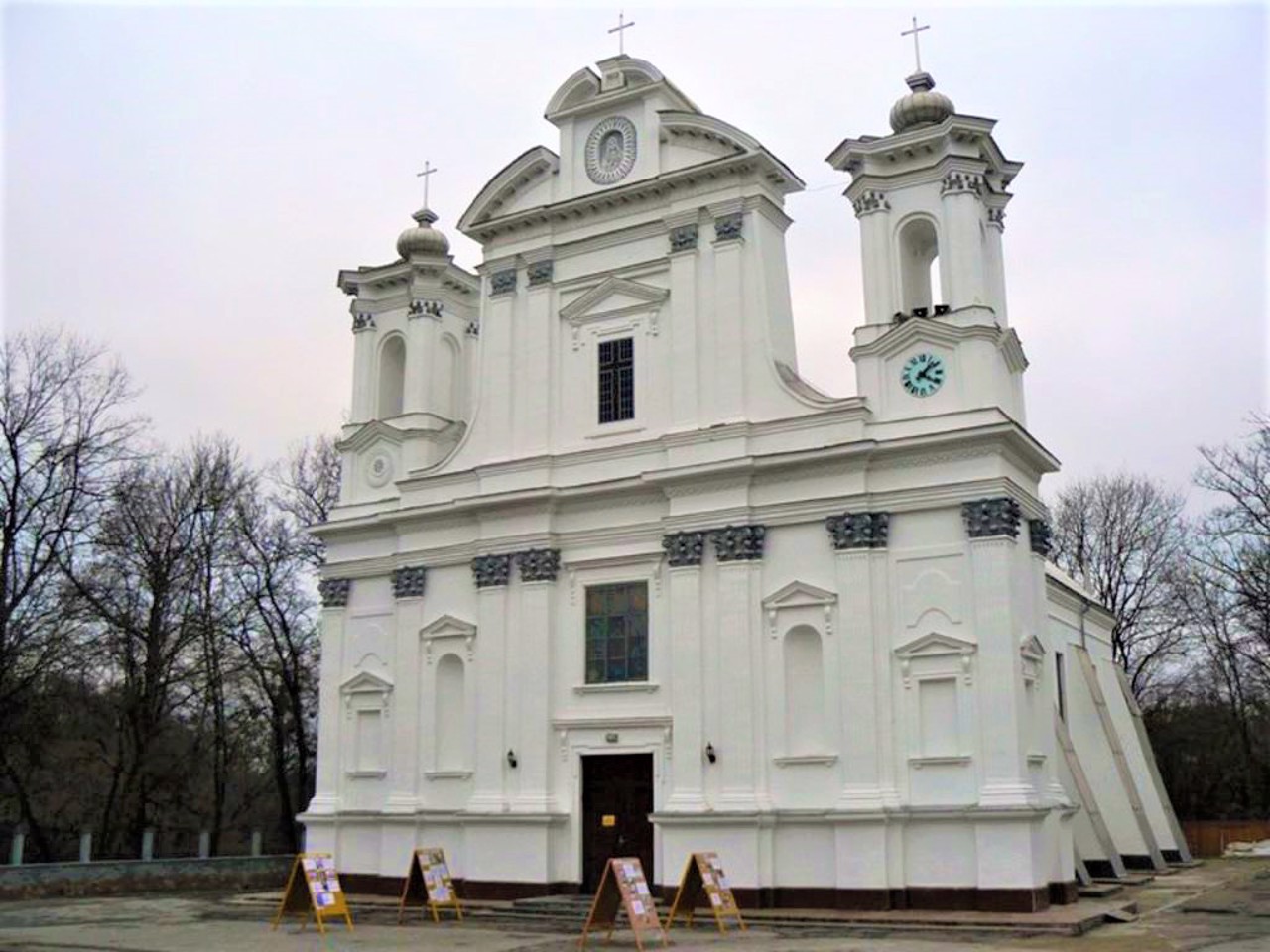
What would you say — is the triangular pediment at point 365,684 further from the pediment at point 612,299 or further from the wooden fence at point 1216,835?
the wooden fence at point 1216,835

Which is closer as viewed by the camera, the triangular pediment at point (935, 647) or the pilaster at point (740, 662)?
the triangular pediment at point (935, 647)

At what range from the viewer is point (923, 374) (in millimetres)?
21281

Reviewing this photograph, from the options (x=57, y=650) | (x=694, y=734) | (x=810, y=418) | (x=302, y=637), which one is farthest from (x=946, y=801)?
(x=302, y=637)

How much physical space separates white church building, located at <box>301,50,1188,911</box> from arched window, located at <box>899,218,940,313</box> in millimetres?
81

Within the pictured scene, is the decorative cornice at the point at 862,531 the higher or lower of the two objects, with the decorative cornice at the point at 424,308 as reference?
lower

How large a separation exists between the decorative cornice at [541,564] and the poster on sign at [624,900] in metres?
7.40

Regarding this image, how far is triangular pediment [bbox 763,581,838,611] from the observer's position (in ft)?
69.1

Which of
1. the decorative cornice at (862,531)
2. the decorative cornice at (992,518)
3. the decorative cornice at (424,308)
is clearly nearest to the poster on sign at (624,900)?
the decorative cornice at (862,531)

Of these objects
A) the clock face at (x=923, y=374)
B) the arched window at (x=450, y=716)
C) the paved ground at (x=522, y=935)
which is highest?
the clock face at (x=923, y=374)

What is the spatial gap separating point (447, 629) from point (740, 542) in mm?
6140

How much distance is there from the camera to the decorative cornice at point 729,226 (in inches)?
918

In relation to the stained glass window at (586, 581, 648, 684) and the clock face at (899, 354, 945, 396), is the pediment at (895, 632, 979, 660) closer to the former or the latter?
the clock face at (899, 354, 945, 396)

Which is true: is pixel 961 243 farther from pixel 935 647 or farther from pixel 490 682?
pixel 490 682

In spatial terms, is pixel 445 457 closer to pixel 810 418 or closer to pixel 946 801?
pixel 810 418
